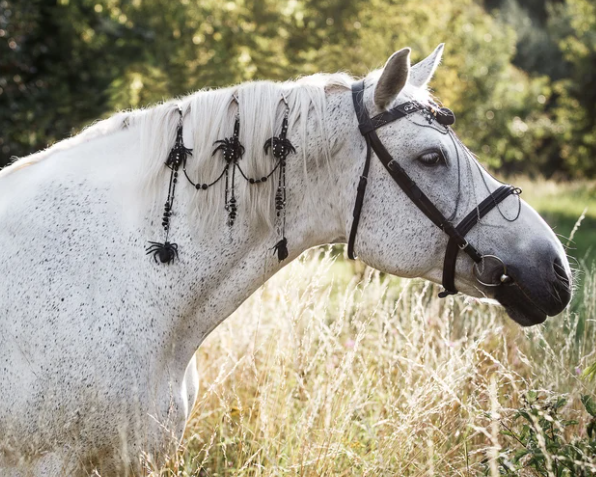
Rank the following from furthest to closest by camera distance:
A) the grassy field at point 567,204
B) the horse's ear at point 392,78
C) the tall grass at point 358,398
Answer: the grassy field at point 567,204, the tall grass at point 358,398, the horse's ear at point 392,78

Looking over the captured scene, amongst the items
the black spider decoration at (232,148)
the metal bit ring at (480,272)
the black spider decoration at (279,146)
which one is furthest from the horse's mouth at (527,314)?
the black spider decoration at (232,148)

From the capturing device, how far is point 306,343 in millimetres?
2742

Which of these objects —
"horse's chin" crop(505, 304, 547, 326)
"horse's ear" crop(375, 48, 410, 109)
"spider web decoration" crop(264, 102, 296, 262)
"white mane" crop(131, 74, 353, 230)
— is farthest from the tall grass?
"horse's ear" crop(375, 48, 410, 109)

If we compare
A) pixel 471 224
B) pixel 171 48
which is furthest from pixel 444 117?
pixel 171 48

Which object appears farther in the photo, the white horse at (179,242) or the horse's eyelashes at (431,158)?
the horse's eyelashes at (431,158)

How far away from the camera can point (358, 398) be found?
2842 mm

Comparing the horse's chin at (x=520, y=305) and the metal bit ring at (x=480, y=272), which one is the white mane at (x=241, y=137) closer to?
the metal bit ring at (x=480, y=272)

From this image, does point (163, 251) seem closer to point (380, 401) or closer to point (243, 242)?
point (243, 242)

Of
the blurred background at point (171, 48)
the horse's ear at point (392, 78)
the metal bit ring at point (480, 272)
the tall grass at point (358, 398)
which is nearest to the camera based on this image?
the horse's ear at point (392, 78)

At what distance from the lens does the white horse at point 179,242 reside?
1845mm

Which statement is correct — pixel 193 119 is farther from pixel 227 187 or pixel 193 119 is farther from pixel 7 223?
pixel 7 223

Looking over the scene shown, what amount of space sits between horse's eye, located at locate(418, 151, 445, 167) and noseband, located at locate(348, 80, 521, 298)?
0.08 meters

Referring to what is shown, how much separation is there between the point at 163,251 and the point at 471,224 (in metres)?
1.08

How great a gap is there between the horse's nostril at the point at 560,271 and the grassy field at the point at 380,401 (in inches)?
13.7
